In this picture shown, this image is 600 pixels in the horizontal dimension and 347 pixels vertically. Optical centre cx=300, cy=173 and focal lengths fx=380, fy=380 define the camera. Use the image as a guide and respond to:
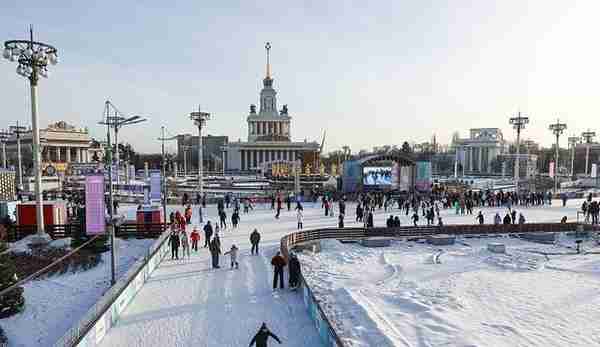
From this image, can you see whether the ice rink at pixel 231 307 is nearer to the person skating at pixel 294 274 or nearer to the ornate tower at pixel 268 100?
the person skating at pixel 294 274

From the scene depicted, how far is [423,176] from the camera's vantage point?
3266cm

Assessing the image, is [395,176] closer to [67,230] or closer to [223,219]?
[223,219]

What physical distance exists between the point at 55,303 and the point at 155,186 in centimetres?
994

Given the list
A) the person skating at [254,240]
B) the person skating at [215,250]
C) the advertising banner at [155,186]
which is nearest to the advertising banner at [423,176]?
the advertising banner at [155,186]

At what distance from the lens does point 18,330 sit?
314 inches

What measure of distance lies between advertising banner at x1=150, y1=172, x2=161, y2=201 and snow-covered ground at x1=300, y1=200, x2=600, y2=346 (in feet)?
30.6

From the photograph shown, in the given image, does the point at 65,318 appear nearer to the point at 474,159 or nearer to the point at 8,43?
the point at 8,43

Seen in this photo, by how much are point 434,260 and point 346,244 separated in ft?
12.0

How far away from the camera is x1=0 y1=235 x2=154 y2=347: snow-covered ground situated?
7.80m

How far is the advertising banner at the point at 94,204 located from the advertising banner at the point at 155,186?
8.21 meters

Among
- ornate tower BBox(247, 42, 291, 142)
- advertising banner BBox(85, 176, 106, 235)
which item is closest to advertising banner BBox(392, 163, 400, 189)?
advertising banner BBox(85, 176, 106, 235)

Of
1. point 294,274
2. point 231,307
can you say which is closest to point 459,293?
point 294,274

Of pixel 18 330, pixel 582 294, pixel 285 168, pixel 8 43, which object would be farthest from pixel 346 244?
pixel 285 168

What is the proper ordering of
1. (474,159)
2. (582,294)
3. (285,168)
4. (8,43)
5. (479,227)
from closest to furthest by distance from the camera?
(582,294)
(8,43)
(479,227)
(285,168)
(474,159)
